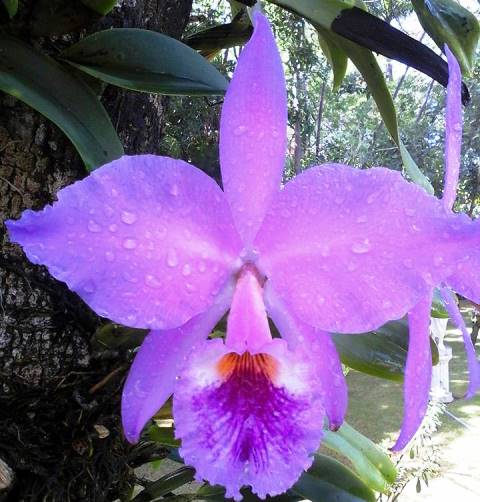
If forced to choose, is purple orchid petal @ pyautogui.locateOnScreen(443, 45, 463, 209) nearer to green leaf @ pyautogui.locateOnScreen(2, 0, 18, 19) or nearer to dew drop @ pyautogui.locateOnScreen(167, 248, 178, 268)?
dew drop @ pyautogui.locateOnScreen(167, 248, 178, 268)

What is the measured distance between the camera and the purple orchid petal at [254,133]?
1.26 feet

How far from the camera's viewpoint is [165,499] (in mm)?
738

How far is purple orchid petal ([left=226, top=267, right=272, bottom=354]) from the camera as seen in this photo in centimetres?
37

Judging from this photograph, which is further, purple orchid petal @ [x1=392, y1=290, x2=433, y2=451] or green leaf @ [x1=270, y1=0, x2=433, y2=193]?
green leaf @ [x1=270, y1=0, x2=433, y2=193]

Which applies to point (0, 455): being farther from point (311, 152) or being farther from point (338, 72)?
point (311, 152)

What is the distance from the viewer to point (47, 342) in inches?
20.4

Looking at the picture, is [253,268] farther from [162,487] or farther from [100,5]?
[162,487]

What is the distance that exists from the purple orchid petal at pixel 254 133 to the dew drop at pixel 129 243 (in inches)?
2.9

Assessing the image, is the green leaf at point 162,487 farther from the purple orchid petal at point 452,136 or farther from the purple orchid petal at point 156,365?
the purple orchid petal at point 452,136

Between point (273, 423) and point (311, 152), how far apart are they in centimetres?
606

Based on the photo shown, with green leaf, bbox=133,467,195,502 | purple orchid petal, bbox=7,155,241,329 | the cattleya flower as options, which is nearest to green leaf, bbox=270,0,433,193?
the cattleya flower

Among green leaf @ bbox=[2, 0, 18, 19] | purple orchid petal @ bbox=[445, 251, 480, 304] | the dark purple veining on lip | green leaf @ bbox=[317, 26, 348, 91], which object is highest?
green leaf @ bbox=[317, 26, 348, 91]

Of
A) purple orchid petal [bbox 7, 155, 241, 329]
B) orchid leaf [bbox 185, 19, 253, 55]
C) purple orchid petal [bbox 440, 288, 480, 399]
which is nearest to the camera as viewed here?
purple orchid petal [bbox 7, 155, 241, 329]

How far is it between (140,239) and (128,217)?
0.02 m
